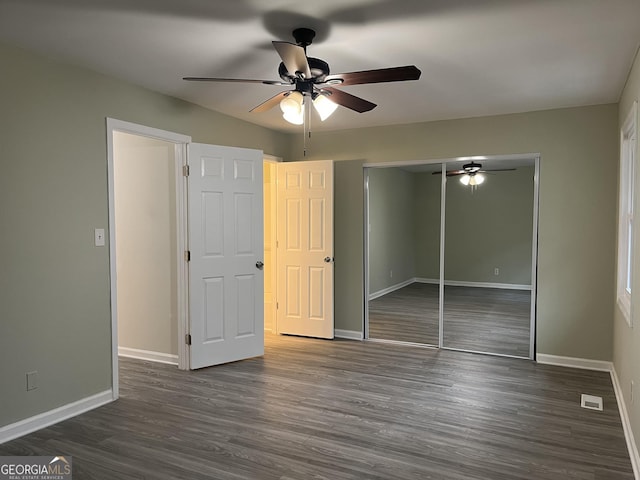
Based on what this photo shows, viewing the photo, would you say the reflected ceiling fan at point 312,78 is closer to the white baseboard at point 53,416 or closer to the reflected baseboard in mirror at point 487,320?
the white baseboard at point 53,416

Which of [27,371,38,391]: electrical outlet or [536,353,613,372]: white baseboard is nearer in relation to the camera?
[27,371,38,391]: electrical outlet

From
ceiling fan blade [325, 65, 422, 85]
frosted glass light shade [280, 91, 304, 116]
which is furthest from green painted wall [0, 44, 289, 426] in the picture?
ceiling fan blade [325, 65, 422, 85]

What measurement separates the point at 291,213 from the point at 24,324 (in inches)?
120

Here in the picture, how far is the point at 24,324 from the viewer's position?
2.85 meters

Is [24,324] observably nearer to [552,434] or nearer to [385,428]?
[385,428]

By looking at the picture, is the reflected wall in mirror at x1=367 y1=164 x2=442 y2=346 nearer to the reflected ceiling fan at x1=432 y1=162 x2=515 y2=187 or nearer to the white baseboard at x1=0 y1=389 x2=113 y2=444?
the reflected ceiling fan at x1=432 y1=162 x2=515 y2=187

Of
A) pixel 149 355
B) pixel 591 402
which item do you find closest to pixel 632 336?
pixel 591 402

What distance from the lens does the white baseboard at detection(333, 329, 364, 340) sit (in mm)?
5219

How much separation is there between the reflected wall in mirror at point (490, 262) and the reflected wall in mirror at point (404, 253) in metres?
0.17

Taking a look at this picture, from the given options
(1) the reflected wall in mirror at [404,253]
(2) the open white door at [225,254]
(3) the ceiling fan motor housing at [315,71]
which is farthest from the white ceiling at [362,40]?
(1) the reflected wall in mirror at [404,253]

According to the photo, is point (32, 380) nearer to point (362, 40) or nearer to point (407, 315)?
point (362, 40)

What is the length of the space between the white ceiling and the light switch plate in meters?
1.18

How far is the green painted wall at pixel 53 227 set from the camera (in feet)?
9.09

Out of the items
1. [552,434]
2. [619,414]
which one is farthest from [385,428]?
[619,414]
